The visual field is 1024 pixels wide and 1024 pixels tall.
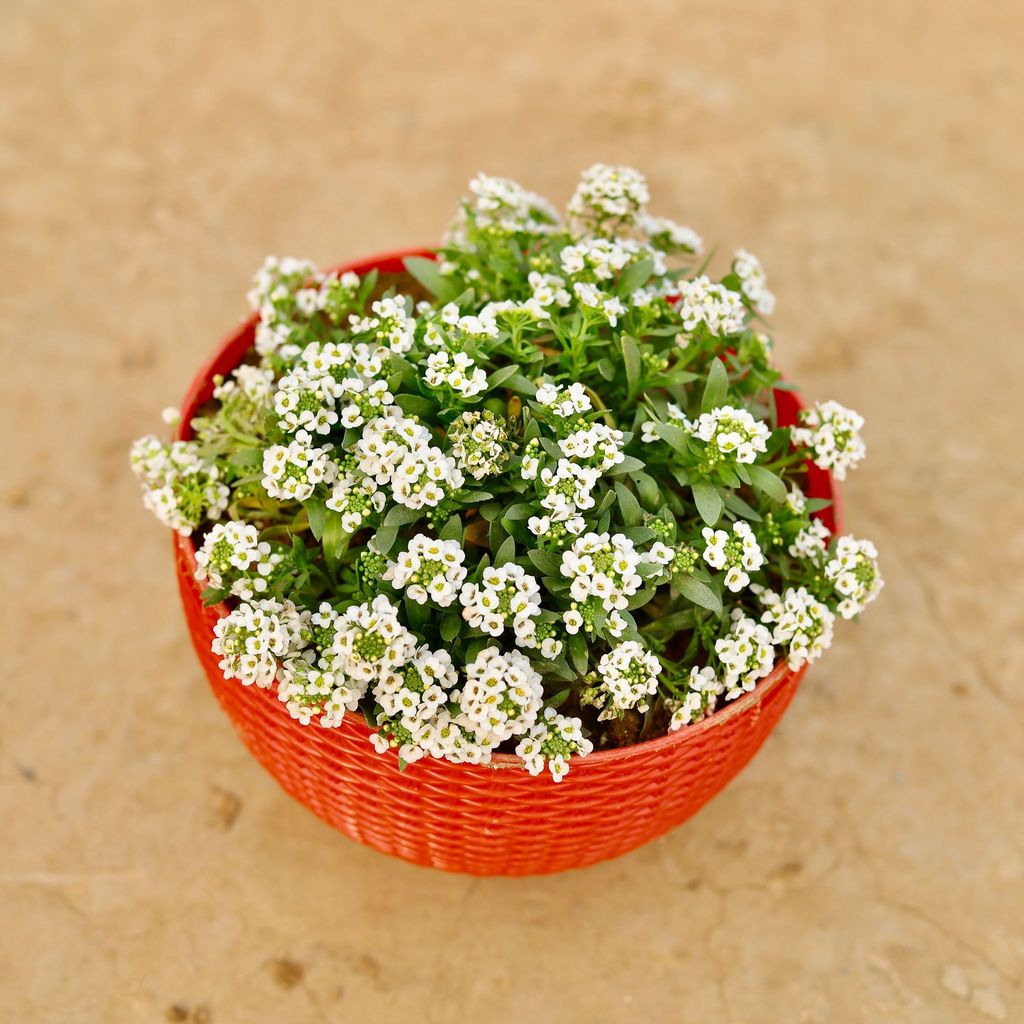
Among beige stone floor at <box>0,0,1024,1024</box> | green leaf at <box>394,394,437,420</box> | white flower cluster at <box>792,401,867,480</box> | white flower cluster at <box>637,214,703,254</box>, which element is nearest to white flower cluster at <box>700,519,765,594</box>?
white flower cluster at <box>792,401,867,480</box>

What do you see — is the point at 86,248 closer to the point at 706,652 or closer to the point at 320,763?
the point at 320,763

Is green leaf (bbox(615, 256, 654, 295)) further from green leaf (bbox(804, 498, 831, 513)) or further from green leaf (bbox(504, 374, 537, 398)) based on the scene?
green leaf (bbox(804, 498, 831, 513))

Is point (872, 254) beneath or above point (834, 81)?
beneath

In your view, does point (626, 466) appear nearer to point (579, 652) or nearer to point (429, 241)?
point (579, 652)

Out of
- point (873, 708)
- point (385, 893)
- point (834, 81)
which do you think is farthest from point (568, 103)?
point (385, 893)

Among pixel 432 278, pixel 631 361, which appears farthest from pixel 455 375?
pixel 432 278

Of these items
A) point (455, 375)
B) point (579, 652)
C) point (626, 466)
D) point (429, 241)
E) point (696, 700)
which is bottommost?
point (429, 241)
